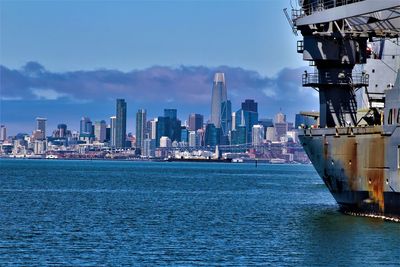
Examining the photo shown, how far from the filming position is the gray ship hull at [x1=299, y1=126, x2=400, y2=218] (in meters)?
61.2

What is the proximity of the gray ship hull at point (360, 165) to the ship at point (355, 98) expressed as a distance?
61 millimetres

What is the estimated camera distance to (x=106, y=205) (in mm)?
89562

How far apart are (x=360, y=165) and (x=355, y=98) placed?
883cm

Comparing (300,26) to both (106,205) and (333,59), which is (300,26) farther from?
(106,205)

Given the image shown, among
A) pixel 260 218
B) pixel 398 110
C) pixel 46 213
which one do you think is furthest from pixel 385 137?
pixel 46 213

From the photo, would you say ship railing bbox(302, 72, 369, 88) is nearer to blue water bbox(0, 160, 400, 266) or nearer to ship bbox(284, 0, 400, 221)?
ship bbox(284, 0, 400, 221)

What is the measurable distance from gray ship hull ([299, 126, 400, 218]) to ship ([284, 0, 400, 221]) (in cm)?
6

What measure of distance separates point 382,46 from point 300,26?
6749 millimetres

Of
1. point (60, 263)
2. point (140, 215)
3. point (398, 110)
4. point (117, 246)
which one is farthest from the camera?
point (140, 215)

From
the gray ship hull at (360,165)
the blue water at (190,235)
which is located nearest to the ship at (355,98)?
the gray ship hull at (360,165)

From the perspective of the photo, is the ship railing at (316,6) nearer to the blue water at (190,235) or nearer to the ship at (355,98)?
the ship at (355,98)

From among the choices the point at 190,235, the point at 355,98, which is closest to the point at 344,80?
the point at 355,98

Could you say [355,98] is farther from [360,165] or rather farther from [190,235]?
[190,235]

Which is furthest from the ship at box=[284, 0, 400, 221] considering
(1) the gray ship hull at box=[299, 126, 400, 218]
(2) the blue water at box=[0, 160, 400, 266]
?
(2) the blue water at box=[0, 160, 400, 266]
